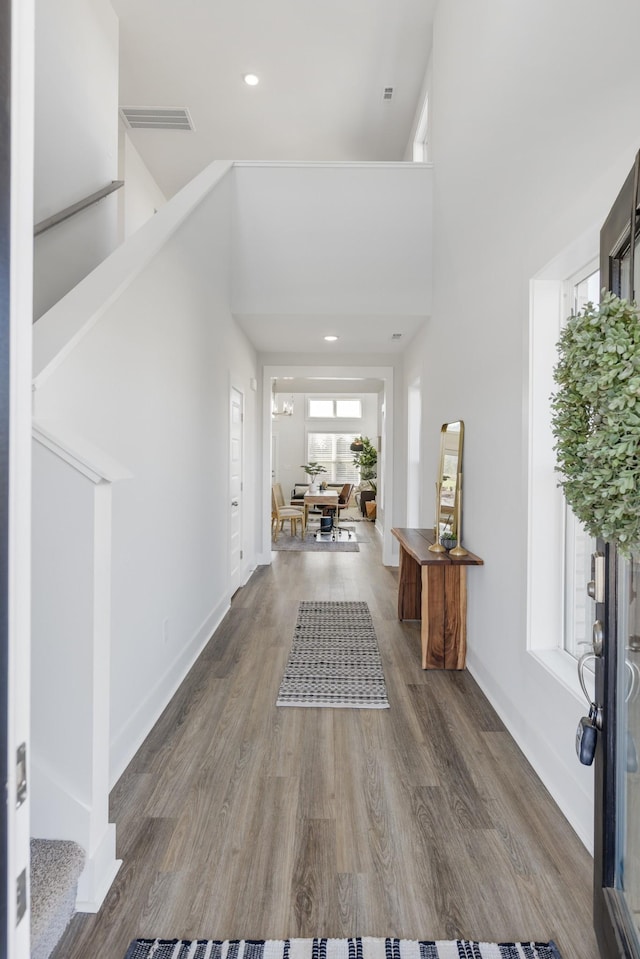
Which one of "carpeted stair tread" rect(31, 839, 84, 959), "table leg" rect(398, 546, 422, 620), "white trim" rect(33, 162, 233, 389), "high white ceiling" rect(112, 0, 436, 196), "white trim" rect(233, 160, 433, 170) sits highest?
"high white ceiling" rect(112, 0, 436, 196)

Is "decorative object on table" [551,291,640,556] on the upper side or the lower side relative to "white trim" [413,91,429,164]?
lower

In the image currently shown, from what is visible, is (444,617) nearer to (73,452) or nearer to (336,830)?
(336,830)

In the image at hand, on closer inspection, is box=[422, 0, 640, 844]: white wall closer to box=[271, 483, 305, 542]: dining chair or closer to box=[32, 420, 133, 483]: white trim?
box=[32, 420, 133, 483]: white trim

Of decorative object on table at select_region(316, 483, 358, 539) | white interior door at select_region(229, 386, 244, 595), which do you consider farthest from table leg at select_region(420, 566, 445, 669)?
decorative object on table at select_region(316, 483, 358, 539)

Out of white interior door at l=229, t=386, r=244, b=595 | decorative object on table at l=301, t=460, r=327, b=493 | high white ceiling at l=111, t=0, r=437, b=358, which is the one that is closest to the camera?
high white ceiling at l=111, t=0, r=437, b=358

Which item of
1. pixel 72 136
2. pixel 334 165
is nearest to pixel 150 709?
pixel 72 136

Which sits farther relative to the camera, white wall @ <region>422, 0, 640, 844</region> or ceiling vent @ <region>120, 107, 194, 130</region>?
ceiling vent @ <region>120, 107, 194, 130</region>

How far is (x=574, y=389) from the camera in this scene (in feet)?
3.43

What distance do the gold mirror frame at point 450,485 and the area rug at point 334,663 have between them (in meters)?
0.88

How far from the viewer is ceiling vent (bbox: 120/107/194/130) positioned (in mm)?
5559

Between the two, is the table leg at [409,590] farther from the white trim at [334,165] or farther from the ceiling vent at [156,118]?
the ceiling vent at [156,118]

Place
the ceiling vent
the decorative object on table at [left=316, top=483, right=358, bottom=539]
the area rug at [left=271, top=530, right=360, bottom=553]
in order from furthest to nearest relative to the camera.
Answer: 1. the decorative object on table at [left=316, top=483, right=358, bottom=539]
2. the area rug at [left=271, top=530, right=360, bottom=553]
3. the ceiling vent

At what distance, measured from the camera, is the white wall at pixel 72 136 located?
3230 mm

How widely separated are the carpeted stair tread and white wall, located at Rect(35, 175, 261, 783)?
1.93 feet
